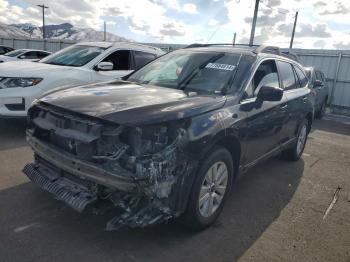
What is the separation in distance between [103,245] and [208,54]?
8.65 ft

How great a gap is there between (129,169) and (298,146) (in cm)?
408

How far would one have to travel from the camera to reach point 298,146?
6.13 metres

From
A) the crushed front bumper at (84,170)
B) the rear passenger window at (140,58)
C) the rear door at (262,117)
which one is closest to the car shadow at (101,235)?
the crushed front bumper at (84,170)

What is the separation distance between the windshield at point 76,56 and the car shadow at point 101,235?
3.42 metres

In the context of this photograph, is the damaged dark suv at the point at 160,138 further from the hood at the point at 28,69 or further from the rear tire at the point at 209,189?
the hood at the point at 28,69

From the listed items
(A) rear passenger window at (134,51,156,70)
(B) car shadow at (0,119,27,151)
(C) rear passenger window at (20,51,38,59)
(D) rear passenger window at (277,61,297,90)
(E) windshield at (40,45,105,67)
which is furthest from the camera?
(C) rear passenger window at (20,51,38,59)

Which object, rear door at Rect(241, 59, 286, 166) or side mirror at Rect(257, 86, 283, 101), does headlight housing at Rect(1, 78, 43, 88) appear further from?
side mirror at Rect(257, 86, 283, 101)

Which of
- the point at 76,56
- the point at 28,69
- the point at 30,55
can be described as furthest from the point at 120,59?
the point at 30,55

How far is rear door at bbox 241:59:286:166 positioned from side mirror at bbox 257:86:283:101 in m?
0.08

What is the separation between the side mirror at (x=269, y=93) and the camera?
396 cm

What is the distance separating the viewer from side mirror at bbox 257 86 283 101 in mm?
3957

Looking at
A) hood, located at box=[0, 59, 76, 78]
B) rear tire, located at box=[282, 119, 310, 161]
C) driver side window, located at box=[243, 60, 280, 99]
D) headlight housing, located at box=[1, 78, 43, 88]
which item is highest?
driver side window, located at box=[243, 60, 280, 99]

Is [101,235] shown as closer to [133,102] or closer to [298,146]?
[133,102]

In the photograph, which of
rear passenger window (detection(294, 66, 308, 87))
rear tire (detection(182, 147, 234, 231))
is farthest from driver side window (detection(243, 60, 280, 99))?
rear passenger window (detection(294, 66, 308, 87))
